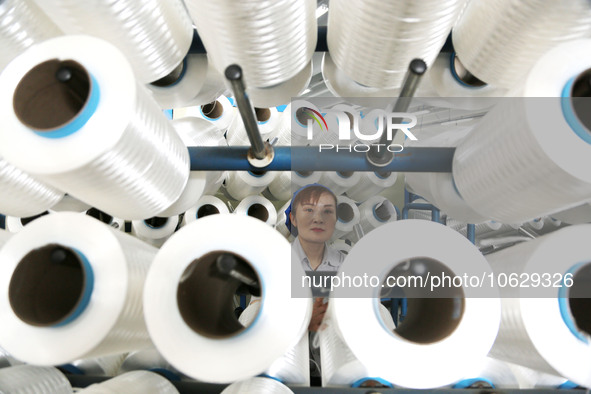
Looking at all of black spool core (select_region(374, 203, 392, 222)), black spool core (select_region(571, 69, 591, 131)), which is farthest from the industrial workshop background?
black spool core (select_region(374, 203, 392, 222))

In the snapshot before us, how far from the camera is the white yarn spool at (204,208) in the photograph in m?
1.93

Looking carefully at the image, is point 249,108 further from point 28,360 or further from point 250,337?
point 28,360

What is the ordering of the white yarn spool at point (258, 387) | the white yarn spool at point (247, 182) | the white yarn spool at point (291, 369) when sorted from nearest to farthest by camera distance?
the white yarn spool at point (258, 387) < the white yarn spool at point (291, 369) < the white yarn spool at point (247, 182)

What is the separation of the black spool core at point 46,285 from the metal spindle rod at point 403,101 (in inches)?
24.0

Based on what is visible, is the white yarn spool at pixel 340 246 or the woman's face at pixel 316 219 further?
the white yarn spool at pixel 340 246

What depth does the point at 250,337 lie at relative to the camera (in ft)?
1.70

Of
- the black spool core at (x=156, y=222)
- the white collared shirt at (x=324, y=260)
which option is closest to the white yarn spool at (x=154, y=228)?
the black spool core at (x=156, y=222)

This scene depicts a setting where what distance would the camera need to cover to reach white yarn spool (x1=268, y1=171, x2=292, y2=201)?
214 centimetres

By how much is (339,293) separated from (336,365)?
14.7 inches

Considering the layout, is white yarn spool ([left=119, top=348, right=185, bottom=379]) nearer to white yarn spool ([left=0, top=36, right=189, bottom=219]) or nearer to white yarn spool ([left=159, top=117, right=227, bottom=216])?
white yarn spool ([left=159, top=117, right=227, bottom=216])

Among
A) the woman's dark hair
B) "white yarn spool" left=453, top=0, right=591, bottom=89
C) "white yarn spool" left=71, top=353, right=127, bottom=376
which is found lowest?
"white yarn spool" left=71, top=353, right=127, bottom=376

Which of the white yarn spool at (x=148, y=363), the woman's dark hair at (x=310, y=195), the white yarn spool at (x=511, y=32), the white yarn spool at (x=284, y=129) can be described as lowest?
the white yarn spool at (x=284, y=129)

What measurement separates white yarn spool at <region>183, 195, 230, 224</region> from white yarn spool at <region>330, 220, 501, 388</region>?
1.48 m

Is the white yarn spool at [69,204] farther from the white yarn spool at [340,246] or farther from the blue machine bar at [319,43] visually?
the white yarn spool at [340,246]
